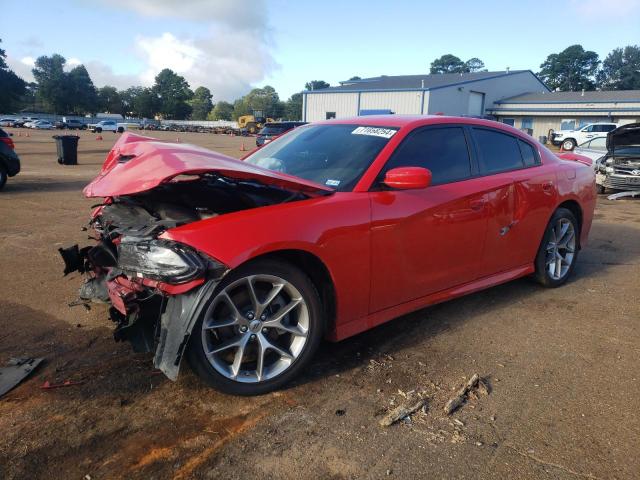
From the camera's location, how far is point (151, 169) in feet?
8.60

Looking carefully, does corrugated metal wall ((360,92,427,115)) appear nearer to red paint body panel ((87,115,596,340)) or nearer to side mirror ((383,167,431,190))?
red paint body panel ((87,115,596,340))

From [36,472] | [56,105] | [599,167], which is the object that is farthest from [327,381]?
[56,105]

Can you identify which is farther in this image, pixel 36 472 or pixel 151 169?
pixel 151 169

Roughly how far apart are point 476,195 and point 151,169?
7.67 ft

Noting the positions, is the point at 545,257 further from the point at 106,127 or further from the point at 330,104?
the point at 106,127

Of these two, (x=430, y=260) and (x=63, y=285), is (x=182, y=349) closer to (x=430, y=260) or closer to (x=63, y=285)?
(x=430, y=260)

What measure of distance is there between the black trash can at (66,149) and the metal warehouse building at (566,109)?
131ft

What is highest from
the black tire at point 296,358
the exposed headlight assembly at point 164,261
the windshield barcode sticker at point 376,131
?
the windshield barcode sticker at point 376,131

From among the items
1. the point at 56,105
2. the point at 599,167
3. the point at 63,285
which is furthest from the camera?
the point at 56,105

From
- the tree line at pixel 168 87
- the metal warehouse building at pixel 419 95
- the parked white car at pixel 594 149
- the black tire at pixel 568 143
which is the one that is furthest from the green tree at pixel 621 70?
the parked white car at pixel 594 149

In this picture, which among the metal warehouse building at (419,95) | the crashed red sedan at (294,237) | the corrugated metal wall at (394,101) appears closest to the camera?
the crashed red sedan at (294,237)

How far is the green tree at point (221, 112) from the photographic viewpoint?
124375mm

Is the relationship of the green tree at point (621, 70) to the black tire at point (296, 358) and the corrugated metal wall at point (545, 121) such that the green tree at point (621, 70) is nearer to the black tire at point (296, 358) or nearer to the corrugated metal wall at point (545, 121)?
the corrugated metal wall at point (545, 121)

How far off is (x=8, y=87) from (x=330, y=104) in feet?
225
